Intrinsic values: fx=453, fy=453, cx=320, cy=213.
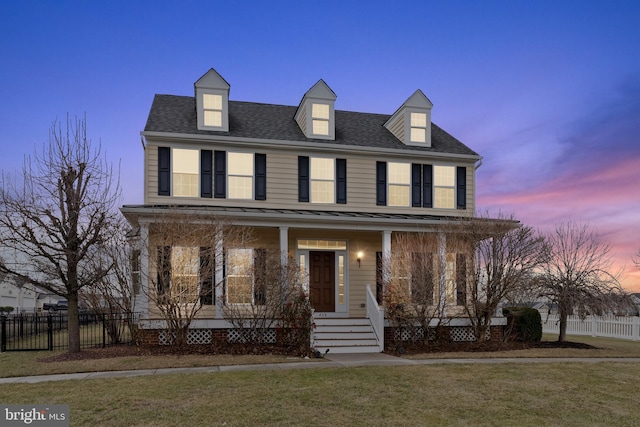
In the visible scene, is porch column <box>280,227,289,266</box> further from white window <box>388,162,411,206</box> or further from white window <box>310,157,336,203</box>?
white window <box>388,162,411,206</box>

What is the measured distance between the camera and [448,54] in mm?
21812

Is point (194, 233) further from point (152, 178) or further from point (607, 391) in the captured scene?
point (607, 391)

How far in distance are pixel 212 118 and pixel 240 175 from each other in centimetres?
223

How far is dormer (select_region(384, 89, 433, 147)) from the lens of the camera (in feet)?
56.3

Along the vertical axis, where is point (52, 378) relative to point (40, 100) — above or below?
below

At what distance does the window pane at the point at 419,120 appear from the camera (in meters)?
17.2

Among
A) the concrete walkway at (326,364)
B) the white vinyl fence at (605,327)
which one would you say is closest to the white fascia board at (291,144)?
the concrete walkway at (326,364)

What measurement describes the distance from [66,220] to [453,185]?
42.1 feet

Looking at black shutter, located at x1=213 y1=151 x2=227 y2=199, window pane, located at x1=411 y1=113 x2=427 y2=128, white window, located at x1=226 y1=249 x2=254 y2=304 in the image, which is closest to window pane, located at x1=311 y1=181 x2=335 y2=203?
black shutter, located at x1=213 y1=151 x2=227 y2=199

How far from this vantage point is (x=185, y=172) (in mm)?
14805

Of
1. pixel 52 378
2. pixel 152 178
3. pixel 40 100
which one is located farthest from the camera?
pixel 40 100

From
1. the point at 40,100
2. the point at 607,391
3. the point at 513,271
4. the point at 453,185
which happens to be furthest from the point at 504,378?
the point at 40,100

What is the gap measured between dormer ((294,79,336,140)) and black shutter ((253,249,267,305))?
574 cm

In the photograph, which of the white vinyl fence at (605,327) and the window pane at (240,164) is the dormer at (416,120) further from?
the white vinyl fence at (605,327)
